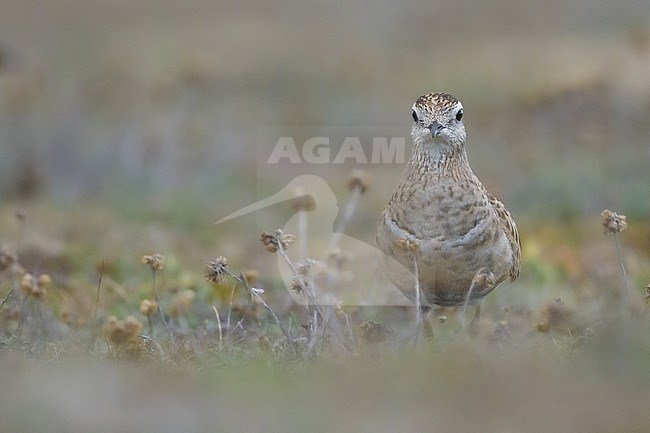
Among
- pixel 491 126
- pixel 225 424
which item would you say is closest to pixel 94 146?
pixel 491 126

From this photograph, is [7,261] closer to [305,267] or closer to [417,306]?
[305,267]

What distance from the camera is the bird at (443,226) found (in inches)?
215

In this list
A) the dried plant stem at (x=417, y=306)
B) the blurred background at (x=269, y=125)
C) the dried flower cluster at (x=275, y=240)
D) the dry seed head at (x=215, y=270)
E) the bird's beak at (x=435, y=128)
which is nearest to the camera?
the dried plant stem at (x=417, y=306)

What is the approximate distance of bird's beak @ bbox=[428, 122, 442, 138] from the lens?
18.9ft

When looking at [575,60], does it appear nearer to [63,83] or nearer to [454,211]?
[63,83]

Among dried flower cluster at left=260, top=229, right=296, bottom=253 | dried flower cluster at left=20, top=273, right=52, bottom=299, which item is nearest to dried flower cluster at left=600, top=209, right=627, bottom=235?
dried flower cluster at left=260, top=229, right=296, bottom=253

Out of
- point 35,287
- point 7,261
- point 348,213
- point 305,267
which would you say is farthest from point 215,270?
point 348,213

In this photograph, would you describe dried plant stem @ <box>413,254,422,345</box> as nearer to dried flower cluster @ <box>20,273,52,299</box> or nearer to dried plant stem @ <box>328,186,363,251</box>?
dried plant stem @ <box>328,186,363,251</box>

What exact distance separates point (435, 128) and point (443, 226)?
510 mm

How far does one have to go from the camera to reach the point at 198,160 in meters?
9.95

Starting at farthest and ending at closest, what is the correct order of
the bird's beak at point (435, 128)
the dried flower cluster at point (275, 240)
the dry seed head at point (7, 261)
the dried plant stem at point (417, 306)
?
the bird's beak at point (435, 128)
the dry seed head at point (7, 261)
the dried flower cluster at point (275, 240)
the dried plant stem at point (417, 306)

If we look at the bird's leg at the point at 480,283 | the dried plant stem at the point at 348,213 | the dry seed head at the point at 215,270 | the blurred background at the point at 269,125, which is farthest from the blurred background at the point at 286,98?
the dry seed head at the point at 215,270

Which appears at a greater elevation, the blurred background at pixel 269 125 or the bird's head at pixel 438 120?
the bird's head at pixel 438 120

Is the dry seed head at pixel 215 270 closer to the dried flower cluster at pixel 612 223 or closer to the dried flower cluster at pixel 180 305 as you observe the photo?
the dried flower cluster at pixel 180 305
